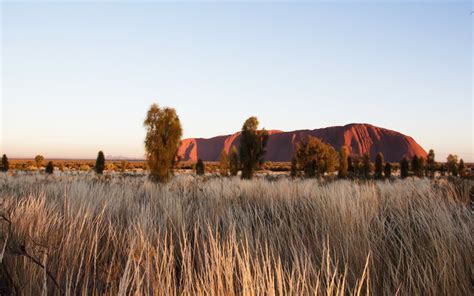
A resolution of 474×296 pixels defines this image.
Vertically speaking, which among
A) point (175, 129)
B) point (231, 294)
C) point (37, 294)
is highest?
point (175, 129)

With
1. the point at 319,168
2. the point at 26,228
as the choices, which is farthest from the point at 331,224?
the point at 319,168

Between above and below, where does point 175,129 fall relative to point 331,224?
above

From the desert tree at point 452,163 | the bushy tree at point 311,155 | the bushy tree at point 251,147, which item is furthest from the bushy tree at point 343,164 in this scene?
the desert tree at point 452,163

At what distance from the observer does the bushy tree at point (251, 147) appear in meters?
20.6

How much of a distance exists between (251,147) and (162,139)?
796 centimetres

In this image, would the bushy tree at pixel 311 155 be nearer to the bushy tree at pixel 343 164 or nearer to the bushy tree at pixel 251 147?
the bushy tree at pixel 251 147

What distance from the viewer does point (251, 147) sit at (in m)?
20.8

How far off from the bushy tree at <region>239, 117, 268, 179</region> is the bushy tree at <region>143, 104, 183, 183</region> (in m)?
7.13

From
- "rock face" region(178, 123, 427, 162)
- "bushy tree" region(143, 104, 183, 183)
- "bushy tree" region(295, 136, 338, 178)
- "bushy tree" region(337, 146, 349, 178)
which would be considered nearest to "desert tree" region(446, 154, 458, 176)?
"bushy tree" region(337, 146, 349, 178)

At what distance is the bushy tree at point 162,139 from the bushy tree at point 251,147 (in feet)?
23.4

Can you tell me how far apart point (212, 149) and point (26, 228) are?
6443 inches

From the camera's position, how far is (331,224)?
9.14ft

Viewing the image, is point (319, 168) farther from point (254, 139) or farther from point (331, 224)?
point (331, 224)

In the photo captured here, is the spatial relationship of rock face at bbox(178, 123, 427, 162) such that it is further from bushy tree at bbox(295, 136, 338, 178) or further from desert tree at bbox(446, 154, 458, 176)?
bushy tree at bbox(295, 136, 338, 178)
